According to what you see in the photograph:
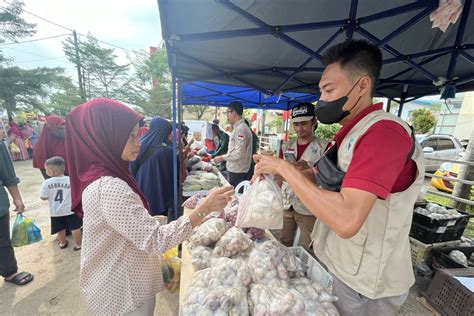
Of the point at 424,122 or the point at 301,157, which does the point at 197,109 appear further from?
the point at 301,157

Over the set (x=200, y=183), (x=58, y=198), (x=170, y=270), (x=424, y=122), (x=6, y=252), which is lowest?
(x=6, y=252)

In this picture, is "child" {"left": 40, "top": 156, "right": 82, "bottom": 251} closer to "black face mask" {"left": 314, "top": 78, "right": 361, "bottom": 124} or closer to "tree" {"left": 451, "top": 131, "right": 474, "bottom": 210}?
"black face mask" {"left": 314, "top": 78, "right": 361, "bottom": 124}

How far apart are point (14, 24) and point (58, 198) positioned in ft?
62.5

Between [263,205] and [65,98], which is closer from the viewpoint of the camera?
[263,205]

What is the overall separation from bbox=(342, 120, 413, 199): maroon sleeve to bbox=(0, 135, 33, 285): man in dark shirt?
3.58 meters

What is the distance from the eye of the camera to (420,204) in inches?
123

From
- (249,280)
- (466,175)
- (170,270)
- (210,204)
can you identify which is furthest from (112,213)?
(466,175)

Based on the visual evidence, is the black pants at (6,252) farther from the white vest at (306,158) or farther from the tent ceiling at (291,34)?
the white vest at (306,158)

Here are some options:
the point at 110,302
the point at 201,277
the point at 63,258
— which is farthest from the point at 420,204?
the point at 63,258

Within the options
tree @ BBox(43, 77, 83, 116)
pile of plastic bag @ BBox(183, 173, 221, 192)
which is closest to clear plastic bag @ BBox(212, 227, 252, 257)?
pile of plastic bag @ BBox(183, 173, 221, 192)

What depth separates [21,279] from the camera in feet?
8.77

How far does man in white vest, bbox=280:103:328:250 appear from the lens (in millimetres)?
2508

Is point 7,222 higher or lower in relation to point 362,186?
lower

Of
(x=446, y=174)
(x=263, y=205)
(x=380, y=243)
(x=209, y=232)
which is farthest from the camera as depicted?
(x=446, y=174)
